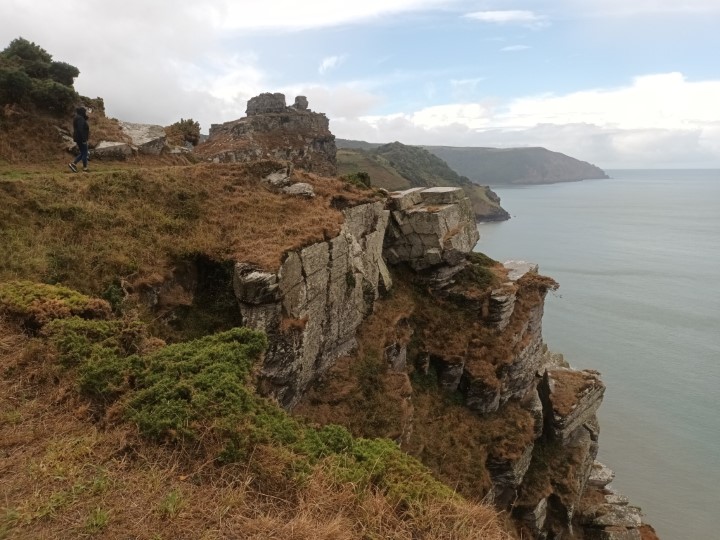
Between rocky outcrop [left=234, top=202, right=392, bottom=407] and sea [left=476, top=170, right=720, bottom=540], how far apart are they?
25167 mm

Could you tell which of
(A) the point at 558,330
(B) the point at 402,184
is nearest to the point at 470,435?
(A) the point at 558,330

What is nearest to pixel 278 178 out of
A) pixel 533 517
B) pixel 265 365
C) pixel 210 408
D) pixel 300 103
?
pixel 265 365

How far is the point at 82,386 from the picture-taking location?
7508 millimetres

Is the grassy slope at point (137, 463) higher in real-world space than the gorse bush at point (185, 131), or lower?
lower

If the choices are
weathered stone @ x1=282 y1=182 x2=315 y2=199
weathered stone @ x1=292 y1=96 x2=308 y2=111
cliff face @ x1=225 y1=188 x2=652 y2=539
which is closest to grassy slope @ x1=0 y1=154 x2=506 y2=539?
cliff face @ x1=225 y1=188 x2=652 y2=539

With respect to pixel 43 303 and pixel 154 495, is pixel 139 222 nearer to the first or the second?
pixel 43 303

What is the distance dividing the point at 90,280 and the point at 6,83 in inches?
488

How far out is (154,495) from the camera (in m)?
5.94

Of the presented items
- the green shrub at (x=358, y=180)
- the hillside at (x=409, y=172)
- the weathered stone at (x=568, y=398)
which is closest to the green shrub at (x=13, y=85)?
the green shrub at (x=358, y=180)

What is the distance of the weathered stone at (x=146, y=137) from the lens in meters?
21.0

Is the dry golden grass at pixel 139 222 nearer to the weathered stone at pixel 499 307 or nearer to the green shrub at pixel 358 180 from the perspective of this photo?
the green shrub at pixel 358 180

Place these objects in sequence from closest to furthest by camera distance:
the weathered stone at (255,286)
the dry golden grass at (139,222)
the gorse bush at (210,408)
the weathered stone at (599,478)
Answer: the gorse bush at (210,408) → the dry golden grass at (139,222) → the weathered stone at (255,286) → the weathered stone at (599,478)

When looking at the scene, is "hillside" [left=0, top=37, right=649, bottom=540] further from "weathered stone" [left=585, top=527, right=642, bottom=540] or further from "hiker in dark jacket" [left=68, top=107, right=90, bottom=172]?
"hiker in dark jacket" [left=68, top=107, right=90, bottom=172]

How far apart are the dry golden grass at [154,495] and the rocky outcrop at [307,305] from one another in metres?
5.68
